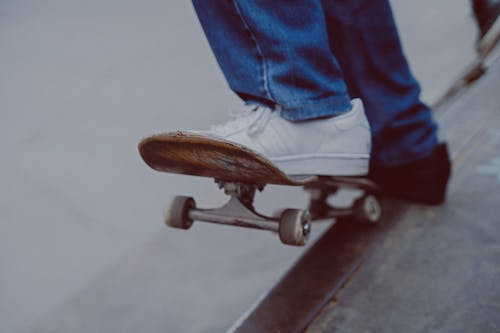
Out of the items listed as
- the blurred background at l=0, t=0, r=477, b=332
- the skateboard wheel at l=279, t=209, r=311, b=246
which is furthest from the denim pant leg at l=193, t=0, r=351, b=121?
the blurred background at l=0, t=0, r=477, b=332

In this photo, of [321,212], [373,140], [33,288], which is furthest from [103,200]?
[373,140]

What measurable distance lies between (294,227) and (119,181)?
5.42 feet

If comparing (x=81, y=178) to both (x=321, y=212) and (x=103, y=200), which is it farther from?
(x=321, y=212)

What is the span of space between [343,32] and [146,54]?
2929mm

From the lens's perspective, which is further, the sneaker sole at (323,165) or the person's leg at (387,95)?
the person's leg at (387,95)

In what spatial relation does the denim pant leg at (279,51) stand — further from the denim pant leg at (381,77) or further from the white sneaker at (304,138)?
the denim pant leg at (381,77)

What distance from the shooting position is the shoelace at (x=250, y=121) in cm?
118

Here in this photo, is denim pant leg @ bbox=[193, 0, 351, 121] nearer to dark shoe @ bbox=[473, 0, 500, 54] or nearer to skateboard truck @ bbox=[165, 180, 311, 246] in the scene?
skateboard truck @ bbox=[165, 180, 311, 246]

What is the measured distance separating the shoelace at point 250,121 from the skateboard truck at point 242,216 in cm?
16

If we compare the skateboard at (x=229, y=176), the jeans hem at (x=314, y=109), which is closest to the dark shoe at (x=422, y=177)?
the skateboard at (x=229, y=176)

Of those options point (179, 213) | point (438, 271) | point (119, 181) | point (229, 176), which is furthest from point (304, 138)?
point (119, 181)

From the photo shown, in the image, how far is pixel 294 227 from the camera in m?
1.20

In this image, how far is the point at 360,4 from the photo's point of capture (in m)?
1.44

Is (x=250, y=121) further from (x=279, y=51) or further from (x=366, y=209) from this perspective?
(x=366, y=209)
